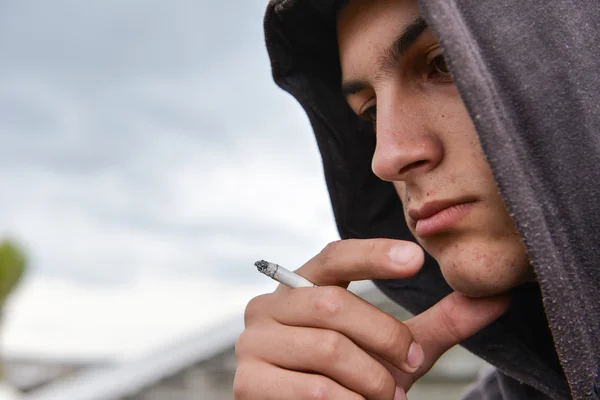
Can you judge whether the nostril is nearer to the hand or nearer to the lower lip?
the lower lip

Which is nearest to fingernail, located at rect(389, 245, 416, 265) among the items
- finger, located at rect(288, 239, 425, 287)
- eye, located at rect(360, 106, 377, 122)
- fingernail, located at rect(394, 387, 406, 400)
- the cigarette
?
finger, located at rect(288, 239, 425, 287)

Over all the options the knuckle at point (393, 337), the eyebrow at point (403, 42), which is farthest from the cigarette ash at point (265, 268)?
the eyebrow at point (403, 42)

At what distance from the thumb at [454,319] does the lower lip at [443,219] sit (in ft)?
0.58

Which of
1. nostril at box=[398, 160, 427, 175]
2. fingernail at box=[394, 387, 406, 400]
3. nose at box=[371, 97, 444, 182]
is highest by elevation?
nose at box=[371, 97, 444, 182]

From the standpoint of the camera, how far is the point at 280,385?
139cm

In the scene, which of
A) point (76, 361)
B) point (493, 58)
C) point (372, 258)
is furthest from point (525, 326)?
point (76, 361)

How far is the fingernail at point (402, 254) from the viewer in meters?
1.26

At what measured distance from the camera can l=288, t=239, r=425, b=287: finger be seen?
4.13 feet

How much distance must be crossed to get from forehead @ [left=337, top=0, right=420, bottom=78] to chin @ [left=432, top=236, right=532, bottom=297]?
589mm

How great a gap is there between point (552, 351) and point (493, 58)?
1078 millimetres

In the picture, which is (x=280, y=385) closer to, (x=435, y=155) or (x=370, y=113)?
(x=435, y=155)

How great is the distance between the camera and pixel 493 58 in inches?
50.7

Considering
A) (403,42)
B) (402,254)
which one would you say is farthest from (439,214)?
(403,42)

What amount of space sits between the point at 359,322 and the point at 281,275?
0.24m
